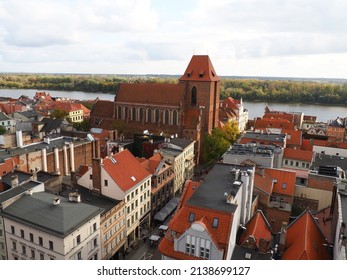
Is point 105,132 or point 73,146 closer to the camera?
point 73,146

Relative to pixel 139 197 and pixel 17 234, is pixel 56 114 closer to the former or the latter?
pixel 139 197

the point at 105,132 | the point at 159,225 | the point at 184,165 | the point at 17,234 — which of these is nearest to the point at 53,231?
the point at 17,234

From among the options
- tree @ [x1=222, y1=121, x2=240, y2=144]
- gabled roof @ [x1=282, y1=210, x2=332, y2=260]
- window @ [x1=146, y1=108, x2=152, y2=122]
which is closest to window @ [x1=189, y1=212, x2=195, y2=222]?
gabled roof @ [x1=282, y1=210, x2=332, y2=260]

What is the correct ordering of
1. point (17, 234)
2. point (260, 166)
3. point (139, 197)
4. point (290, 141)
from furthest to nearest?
point (290, 141) → point (260, 166) → point (139, 197) → point (17, 234)

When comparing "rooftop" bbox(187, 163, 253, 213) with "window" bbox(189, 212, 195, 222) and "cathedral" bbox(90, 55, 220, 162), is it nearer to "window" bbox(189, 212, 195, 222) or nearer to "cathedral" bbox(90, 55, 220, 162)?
"window" bbox(189, 212, 195, 222)

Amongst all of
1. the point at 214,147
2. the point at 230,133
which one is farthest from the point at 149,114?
the point at 230,133

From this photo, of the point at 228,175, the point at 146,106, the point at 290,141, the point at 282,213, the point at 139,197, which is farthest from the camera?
the point at 146,106
